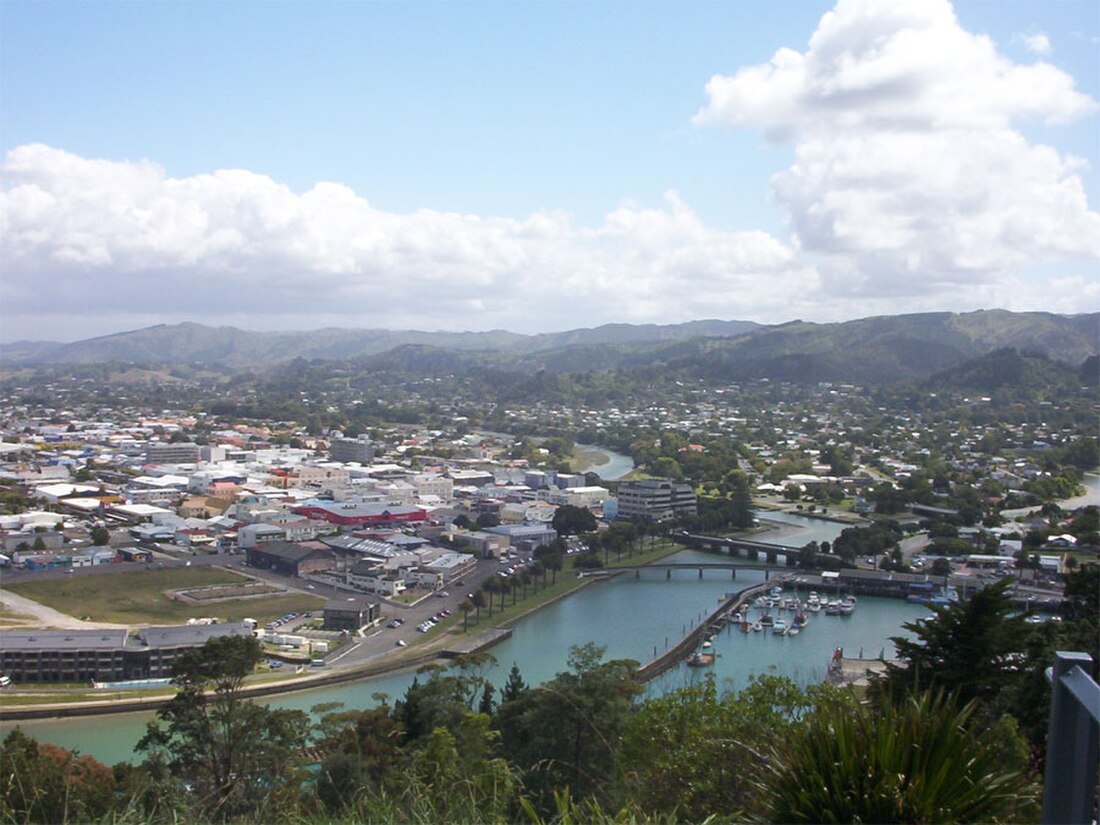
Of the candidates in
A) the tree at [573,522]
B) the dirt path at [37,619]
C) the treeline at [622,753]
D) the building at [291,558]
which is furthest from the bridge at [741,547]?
the dirt path at [37,619]

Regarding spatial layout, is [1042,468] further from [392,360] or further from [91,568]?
[392,360]

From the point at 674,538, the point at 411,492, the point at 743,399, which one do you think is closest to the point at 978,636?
the point at 674,538

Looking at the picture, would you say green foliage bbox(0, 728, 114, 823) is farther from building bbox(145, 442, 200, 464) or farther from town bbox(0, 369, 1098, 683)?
building bbox(145, 442, 200, 464)

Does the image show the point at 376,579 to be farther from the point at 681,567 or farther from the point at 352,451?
the point at 352,451

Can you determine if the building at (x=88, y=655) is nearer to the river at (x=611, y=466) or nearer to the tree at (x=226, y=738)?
the tree at (x=226, y=738)

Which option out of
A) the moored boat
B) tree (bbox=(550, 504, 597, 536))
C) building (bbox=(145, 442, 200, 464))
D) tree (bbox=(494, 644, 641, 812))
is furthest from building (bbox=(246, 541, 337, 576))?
building (bbox=(145, 442, 200, 464))
